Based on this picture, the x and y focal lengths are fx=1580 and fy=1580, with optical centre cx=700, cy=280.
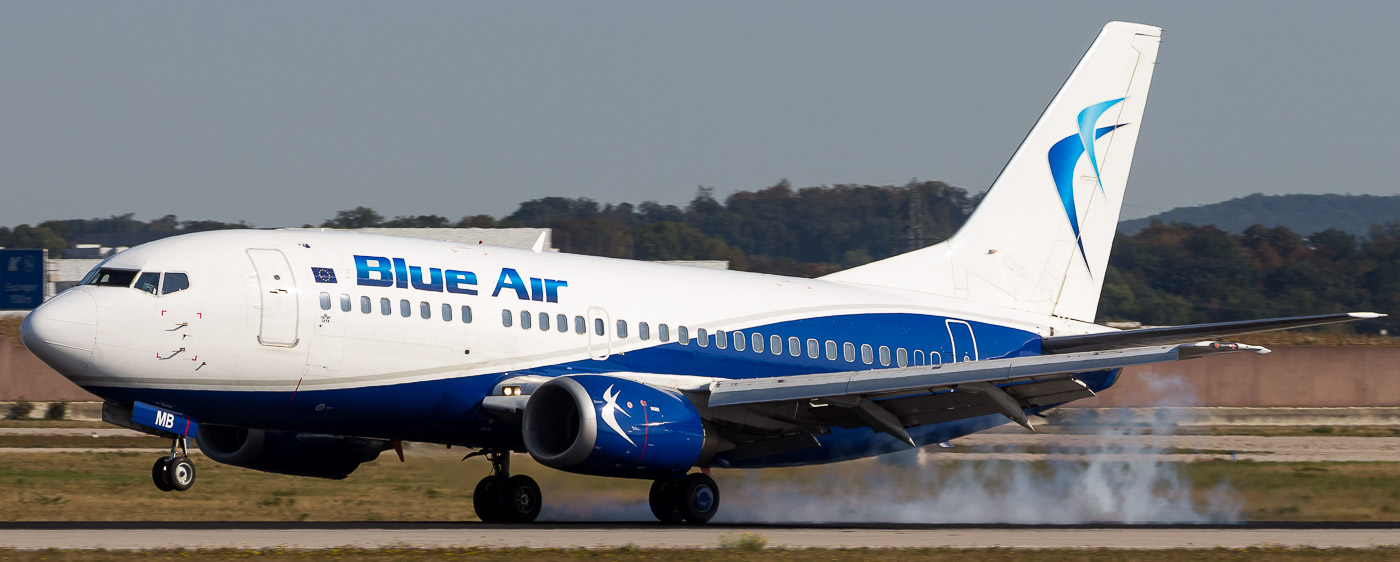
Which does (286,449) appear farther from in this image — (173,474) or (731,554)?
(731,554)

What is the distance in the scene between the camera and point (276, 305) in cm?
2136

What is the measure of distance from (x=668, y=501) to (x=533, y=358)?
3181mm

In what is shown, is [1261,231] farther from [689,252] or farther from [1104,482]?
[1104,482]

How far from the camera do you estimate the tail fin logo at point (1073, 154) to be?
1174 inches

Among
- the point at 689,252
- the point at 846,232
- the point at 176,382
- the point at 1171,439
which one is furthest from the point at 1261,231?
the point at 176,382

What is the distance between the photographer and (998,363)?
22203 millimetres

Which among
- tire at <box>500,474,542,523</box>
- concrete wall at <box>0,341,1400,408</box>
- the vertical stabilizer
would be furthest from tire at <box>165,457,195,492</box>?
concrete wall at <box>0,341,1400,408</box>

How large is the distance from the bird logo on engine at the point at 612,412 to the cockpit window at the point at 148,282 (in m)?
6.10

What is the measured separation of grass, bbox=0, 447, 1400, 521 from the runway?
3731 mm

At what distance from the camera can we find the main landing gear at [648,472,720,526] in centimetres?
2411

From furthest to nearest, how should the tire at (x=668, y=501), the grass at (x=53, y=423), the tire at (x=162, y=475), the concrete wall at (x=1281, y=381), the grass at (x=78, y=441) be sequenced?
the concrete wall at (x=1281, y=381) → the grass at (x=53, y=423) → the grass at (x=78, y=441) → the tire at (x=668, y=501) → the tire at (x=162, y=475)

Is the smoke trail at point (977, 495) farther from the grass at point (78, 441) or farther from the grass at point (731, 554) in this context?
the grass at point (78, 441)

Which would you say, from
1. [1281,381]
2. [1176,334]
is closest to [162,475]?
[1176,334]

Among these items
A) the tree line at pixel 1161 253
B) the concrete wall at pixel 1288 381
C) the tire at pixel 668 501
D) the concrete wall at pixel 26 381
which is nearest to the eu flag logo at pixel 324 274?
the tire at pixel 668 501
